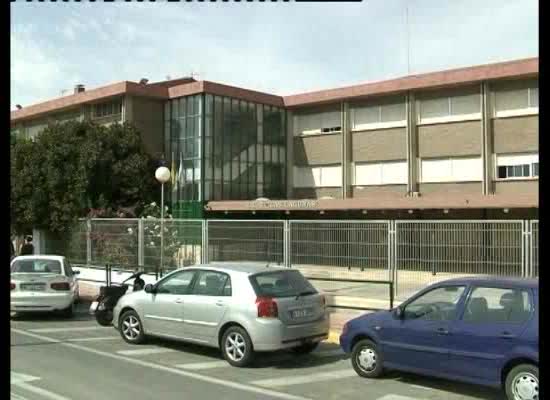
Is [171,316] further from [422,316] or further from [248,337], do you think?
[422,316]

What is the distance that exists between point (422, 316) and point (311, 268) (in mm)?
8195

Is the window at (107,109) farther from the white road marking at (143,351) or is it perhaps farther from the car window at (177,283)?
the white road marking at (143,351)

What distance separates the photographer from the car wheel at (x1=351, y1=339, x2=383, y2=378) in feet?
28.7

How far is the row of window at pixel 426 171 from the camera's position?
1193 inches

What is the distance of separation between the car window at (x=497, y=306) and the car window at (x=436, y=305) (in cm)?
21

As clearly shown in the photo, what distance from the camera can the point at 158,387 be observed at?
313 inches

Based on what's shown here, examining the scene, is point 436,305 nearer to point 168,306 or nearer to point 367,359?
point 367,359

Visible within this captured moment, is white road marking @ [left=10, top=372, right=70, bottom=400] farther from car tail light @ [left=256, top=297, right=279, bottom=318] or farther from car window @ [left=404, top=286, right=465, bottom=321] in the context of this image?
car window @ [left=404, top=286, right=465, bottom=321]

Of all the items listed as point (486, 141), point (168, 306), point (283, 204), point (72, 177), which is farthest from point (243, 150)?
point (168, 306)

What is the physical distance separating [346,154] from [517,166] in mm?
9266

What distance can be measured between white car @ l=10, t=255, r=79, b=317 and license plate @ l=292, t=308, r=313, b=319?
6969 mm

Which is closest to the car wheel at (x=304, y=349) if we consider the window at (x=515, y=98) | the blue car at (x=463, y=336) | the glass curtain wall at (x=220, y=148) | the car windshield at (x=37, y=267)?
the blue car at (x=463, y=336)

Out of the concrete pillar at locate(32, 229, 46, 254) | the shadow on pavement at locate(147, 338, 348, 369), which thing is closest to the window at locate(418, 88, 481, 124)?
the concrete pillar at locate(32, 229, 46, 254)
